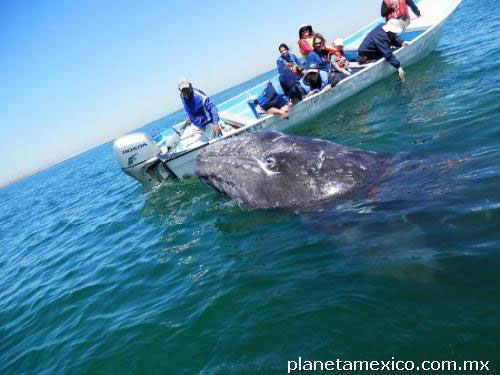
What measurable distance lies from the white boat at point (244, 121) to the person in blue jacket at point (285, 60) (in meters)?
1.56

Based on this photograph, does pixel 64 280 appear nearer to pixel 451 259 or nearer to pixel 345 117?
pixel 451 259

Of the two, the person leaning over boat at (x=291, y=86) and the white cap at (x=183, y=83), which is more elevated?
the white cap at (x=183, y=83)

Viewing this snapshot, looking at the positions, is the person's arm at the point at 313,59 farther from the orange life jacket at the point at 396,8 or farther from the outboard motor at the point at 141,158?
the outboard motor at the point at 141,158

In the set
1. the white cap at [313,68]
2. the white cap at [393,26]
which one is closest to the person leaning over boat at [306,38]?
the white cap at [313,68]

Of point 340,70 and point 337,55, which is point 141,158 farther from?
point 337,55

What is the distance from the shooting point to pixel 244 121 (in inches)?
602

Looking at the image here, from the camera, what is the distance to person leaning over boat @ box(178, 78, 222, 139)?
13227 millimetres

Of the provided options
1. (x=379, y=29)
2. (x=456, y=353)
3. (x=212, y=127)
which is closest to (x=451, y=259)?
(x=456, y=353)

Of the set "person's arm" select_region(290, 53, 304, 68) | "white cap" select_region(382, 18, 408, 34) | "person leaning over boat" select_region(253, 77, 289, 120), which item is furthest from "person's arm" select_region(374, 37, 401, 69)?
"person leaning over boat" select_region(253, 77, 289, 120)

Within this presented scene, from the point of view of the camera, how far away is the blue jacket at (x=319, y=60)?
15.5 m

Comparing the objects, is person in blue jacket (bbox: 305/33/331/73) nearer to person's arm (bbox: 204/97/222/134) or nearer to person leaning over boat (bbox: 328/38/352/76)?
person leaning over boat (bbox: 328/38/352/76)

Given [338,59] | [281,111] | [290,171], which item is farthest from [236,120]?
[290,171]

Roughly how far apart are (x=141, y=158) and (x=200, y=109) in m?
2.64

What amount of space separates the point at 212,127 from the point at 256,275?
27.8ft
